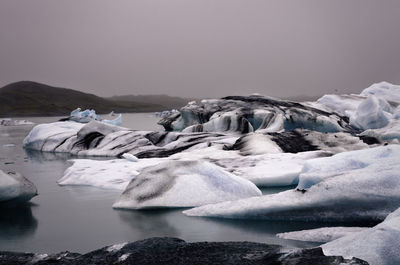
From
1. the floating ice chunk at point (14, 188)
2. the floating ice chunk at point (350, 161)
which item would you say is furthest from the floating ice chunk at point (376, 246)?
the floating ice chunk at point (14, 188)

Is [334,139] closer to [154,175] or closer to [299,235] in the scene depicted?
[154,175]

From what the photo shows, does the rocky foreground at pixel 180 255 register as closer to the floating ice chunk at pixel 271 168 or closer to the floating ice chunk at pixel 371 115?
the floating ice chunk at pixel 271 168

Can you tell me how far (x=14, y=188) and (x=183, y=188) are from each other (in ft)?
7.03

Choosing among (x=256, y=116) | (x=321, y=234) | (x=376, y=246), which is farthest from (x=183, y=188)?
(x=256, y=116)

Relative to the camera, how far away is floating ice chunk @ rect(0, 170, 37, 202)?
5348 mm

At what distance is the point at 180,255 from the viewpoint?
302 centimetres

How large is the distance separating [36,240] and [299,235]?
8.16ft

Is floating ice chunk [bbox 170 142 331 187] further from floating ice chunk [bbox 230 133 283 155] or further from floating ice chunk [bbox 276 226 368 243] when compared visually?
floating ice chunk [bbox 276 226 368 243]

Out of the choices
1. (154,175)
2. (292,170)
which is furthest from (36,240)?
(292,170)

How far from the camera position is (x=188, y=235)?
4160 millimetres

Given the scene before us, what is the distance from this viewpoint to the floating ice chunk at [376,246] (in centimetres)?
281

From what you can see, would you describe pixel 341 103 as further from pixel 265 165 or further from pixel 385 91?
pixel 265 165

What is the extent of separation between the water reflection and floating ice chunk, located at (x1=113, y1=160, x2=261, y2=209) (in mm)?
1050

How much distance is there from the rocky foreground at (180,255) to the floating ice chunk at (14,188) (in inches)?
82.8
